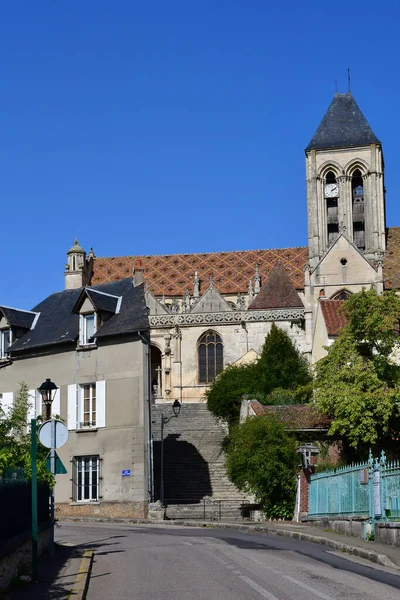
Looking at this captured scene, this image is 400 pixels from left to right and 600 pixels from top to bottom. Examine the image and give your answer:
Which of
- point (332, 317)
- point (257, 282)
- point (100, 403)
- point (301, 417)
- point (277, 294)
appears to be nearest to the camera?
point (301, 417)

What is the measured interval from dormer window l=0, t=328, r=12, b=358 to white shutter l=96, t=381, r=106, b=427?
5383 millimetres

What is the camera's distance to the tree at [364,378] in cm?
2772

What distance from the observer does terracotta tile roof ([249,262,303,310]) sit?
182 feet

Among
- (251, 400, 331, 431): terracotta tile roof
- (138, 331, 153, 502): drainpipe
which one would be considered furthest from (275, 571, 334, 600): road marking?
(138, 331, 153, 502): drainpipe

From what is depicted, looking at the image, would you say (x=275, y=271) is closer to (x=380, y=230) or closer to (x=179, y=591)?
(x=380, y=230)

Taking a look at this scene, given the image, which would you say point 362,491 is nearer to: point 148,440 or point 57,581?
point 57,581

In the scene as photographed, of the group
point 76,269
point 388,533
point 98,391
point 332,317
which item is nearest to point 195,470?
point 98,391

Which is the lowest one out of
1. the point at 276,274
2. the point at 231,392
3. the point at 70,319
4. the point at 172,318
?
the point at 231,392

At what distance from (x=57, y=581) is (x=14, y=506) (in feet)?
3.83

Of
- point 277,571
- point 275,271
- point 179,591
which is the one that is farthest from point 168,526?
point 275,271

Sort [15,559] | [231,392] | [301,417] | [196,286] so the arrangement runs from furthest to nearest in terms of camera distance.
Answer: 1. [196,286]
2. [231,392]
3. [301,417]
4. [15,559]

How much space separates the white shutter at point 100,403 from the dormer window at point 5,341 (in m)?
5.38

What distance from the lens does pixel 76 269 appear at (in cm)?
6525

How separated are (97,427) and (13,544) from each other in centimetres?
2062
